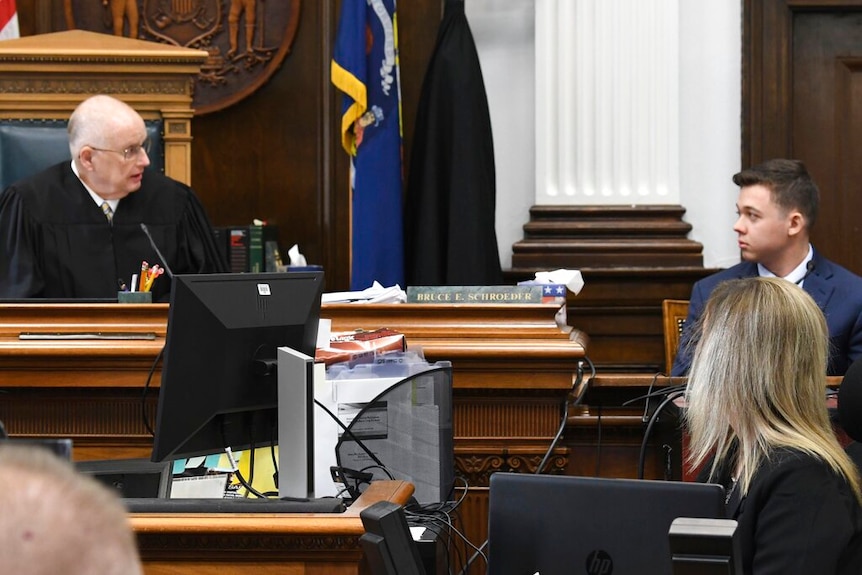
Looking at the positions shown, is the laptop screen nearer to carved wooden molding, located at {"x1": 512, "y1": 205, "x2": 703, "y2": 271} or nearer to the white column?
carved wooden molding, located at {"x1": 512, "y1": 205, "x2": 703, "y2": 271}

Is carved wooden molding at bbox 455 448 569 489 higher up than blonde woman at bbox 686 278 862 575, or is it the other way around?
blonde woman at bbox 686 278 862 575

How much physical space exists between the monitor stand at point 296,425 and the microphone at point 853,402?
3.12ft

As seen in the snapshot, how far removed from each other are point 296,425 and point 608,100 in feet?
11.6

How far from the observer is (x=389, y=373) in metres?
2.61

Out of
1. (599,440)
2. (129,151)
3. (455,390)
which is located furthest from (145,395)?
(129,151)

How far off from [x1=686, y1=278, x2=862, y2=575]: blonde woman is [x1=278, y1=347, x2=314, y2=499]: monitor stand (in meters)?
0.72

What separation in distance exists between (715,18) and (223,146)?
7.77ft

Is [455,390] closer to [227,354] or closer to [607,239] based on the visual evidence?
[227,354]

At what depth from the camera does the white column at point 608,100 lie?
18.0 ft

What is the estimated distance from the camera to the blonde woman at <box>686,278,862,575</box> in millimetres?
2088

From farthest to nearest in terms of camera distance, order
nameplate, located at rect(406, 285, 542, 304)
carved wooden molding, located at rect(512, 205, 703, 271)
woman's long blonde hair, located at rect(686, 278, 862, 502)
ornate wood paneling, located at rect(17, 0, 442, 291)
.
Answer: ornate wood paneling, located at rect(17, 0, 442, 291)
carved wooden molding, located at rect(512, 205, 703, 271)
nameplate, located at rect(406, 285, 542, 304)
woman's long blonde hair, located at rect(686, 278, 862, 502)

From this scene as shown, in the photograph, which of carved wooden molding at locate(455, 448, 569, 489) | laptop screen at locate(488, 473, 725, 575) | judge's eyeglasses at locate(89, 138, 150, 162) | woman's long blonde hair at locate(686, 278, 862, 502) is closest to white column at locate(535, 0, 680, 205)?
judge's eyeglasses at locate(89, 138, 150, 162)

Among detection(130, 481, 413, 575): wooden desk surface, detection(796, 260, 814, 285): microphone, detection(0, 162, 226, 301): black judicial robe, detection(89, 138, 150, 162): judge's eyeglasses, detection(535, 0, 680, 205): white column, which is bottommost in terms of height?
detection(130, 481, 413, 575): wooden desk surface

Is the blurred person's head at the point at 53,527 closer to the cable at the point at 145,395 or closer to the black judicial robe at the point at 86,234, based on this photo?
the cable at the point at 145,395
